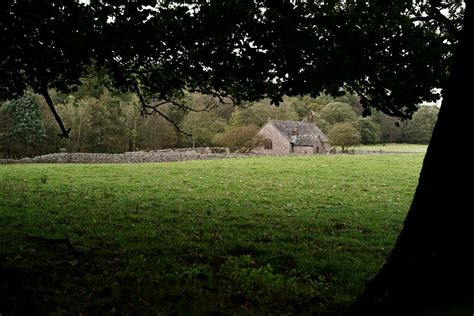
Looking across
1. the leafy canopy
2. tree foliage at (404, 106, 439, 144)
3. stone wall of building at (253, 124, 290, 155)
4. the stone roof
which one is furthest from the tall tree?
tree foliage at (404, 106, 439, 144)

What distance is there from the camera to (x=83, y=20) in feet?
22.1

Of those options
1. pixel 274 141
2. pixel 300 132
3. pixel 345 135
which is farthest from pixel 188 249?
pixel 300 132

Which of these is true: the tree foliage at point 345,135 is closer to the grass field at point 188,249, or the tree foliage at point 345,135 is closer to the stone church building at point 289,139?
the stone church building at point 289,139

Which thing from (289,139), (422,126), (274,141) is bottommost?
(274,141)

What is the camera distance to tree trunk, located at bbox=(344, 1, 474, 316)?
2.55 metres

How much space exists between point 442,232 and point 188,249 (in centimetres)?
547

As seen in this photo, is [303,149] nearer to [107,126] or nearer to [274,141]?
[274,141]

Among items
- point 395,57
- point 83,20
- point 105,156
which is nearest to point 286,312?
point 395,57

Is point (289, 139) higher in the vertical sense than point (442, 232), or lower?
higher

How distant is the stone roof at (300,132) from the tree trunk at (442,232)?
62.5 meters

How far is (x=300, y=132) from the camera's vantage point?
67875mm

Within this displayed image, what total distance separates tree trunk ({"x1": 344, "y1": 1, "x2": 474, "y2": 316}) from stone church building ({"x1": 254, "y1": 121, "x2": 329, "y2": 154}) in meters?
60.4

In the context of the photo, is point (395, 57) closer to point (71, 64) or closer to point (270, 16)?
point (270, 16)

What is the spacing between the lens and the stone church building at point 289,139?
65.2 metres
